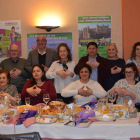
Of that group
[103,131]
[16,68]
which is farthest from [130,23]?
[103,131]

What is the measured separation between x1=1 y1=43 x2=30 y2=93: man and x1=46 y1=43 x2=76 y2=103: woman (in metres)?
0.56

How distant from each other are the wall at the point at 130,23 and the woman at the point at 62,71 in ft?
4.86

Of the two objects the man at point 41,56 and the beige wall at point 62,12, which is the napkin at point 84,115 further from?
the beige wall at point 62,12

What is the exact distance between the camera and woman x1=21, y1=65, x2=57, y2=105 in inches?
133

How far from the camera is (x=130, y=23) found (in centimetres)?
485

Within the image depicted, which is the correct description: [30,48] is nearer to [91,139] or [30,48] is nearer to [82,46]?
[82,46]

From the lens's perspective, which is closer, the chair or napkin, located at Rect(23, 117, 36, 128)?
the chair

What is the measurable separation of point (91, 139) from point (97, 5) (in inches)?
139

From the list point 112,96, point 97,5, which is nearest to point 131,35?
point 97,5

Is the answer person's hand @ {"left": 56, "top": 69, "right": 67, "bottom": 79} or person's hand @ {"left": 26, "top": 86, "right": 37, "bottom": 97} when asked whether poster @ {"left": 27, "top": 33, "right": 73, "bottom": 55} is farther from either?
person's hand @ {"left": 26, "top": 86, "right": 37, "bottom": 97}

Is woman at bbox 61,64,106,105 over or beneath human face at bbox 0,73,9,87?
beneath

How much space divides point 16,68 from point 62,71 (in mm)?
989

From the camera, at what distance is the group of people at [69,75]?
3416 mm

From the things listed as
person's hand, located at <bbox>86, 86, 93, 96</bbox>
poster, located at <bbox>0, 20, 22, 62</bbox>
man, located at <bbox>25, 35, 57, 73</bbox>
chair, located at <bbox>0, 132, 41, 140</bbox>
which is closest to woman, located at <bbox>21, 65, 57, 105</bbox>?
person's hand, located at <bbox>86, 86, 93, 96</bbox>
